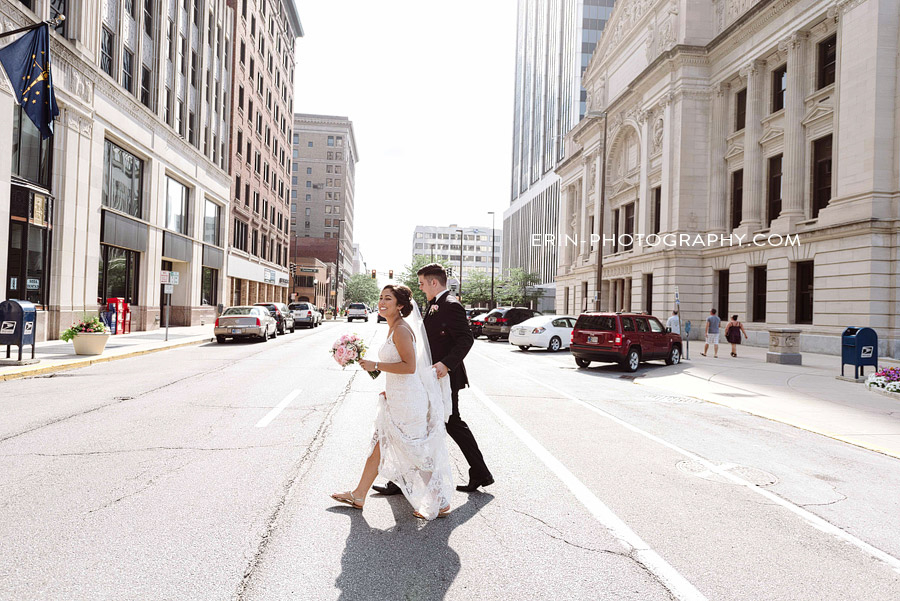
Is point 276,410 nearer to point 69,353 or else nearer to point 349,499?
point 349,499

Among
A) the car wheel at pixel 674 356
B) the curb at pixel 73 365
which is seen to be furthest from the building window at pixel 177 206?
the car wheel at pixel 674 356

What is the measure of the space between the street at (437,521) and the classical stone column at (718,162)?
2635 centimetres

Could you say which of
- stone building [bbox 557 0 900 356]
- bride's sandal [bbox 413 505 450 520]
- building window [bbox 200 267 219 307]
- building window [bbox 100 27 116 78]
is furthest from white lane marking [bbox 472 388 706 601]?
building window [bbox 200 267 219 307]

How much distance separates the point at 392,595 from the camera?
309 centimetres

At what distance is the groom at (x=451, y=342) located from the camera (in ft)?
15.5

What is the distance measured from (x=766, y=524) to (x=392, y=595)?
296 centimetres

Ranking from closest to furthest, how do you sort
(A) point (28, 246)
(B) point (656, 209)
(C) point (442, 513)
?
(C) point (442, 513) → (A) point (28, 246) → (B) point (656, 209)

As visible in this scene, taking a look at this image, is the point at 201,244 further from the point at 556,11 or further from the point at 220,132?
the point at 556,11

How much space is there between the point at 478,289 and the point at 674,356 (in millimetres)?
56164

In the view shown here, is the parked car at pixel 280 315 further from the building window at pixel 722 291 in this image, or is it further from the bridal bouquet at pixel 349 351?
the bridal bouquet at pixel 349 351

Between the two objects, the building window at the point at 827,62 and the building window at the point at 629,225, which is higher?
the building window at the point at 827,62

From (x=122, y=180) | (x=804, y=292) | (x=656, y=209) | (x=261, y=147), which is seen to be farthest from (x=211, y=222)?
(x=804, y=292)

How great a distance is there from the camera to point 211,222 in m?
37.5

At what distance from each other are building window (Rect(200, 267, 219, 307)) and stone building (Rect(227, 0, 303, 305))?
2136 millimetres
